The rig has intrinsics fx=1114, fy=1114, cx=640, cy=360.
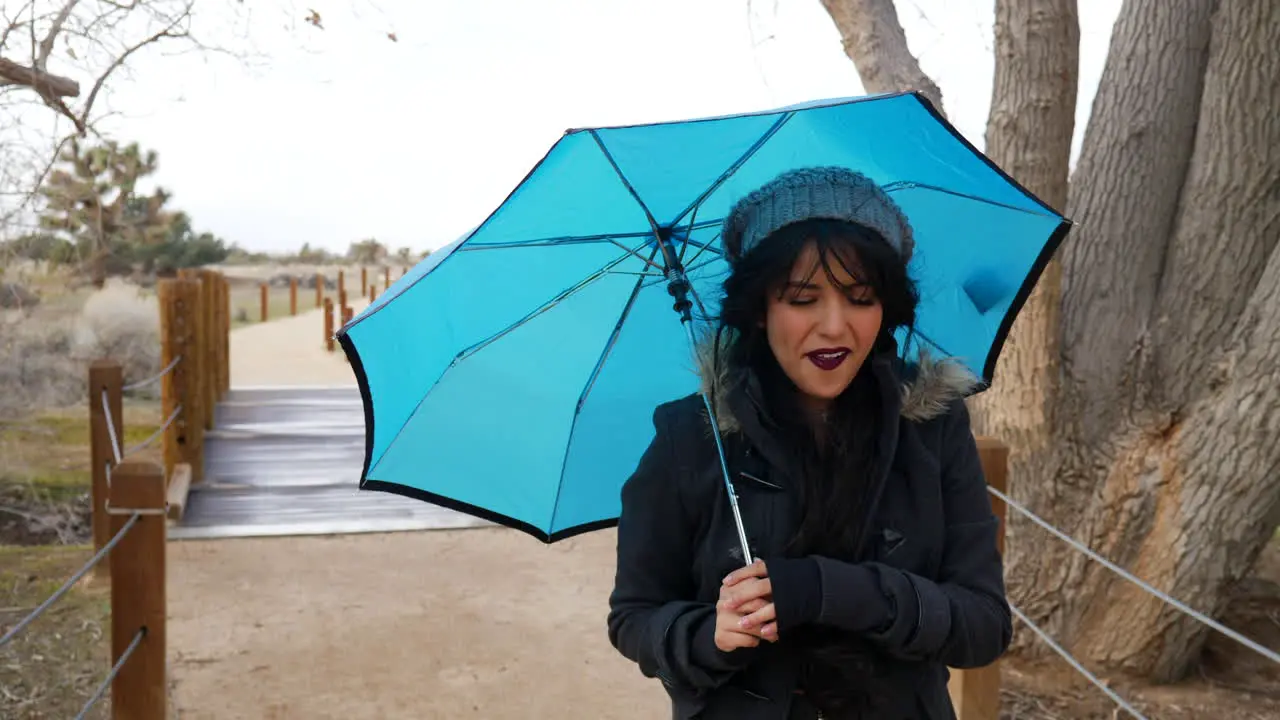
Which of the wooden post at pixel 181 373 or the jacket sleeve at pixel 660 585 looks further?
the wooden post at pixel 181 373

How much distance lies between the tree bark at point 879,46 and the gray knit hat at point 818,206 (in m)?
3.42

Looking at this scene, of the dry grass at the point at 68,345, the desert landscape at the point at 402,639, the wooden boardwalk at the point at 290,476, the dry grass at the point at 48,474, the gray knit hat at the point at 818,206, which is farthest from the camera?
the dry grass at the point at 68,345

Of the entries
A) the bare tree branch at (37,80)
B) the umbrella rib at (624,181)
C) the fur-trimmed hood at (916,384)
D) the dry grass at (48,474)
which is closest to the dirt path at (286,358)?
the dry grass at (48,474)

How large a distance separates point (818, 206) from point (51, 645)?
4.69 m

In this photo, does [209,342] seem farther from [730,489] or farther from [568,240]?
[730,489]

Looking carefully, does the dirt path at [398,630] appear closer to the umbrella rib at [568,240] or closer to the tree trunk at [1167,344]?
the tree trunk at [1167,344]

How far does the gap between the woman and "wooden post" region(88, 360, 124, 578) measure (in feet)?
16.5

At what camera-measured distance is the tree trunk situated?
4094 mm

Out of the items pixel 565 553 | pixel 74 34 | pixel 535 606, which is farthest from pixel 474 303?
pixel 74 34

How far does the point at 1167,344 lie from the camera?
14.3 ft

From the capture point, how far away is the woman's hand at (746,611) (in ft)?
4.50

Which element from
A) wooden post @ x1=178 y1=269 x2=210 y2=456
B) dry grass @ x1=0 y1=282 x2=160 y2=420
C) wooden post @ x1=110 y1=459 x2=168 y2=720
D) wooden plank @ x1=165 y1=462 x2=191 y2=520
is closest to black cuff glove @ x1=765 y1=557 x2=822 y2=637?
wooden post @ x1=110 y1=459 x2=168 y2=720

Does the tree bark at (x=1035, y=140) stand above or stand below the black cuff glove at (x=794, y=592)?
above

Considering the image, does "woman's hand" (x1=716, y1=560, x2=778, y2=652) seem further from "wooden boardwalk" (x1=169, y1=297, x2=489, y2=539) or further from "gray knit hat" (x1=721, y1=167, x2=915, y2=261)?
"wooden boardwalk" (x1=169, y1=297, x2=489, y2=539)
